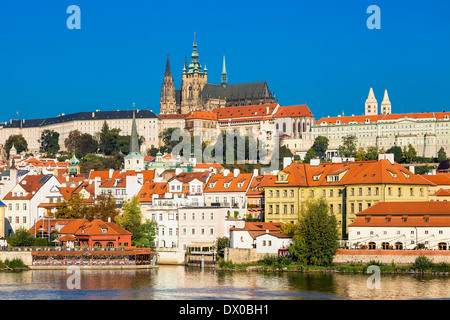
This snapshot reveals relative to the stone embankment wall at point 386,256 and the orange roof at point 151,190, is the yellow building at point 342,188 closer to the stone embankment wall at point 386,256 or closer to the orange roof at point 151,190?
the stone embankment wall at point 386,256

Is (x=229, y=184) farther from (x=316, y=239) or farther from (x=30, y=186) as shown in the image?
(x=30, y=186)

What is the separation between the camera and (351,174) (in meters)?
70.5

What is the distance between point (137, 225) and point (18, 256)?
33.8ft

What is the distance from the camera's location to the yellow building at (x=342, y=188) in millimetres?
67688

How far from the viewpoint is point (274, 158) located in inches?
6895

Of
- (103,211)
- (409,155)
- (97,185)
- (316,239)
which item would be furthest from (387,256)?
(409,155)

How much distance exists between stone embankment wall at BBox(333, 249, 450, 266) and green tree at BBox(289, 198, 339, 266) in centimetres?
74

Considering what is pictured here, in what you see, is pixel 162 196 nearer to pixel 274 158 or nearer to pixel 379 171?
pixel 379 171

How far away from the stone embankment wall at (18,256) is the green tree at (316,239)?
18.5m

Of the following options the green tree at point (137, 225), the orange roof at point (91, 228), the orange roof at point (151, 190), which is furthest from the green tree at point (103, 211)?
the orange roof at point (151, 190)

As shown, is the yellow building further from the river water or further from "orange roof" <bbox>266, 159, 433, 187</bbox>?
the river water

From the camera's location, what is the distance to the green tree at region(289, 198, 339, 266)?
199 feet
